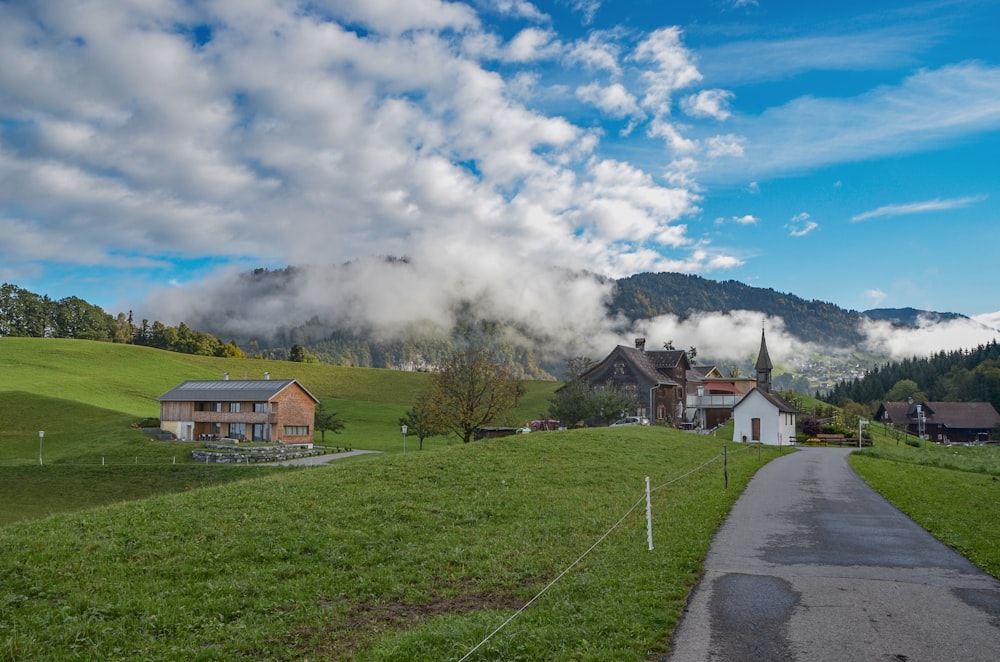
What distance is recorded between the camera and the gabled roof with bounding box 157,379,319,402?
85762 millimetres

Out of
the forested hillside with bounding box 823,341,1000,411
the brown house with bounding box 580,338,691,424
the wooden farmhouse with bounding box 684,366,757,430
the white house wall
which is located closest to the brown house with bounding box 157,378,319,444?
the brown house with bounding box 580,338,691,424

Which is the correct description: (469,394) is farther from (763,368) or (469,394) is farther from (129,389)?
(129,389)

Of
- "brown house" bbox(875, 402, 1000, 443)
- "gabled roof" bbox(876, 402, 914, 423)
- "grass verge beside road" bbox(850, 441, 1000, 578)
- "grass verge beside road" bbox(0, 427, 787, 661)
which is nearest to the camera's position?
"grass verge beside road" bbox(0, 427, 787, 661)

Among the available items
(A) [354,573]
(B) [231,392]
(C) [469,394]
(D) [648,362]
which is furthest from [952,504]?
(B) [231,392]

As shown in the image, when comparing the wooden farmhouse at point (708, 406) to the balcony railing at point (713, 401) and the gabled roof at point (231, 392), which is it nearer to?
the balcony railing at point (713, 401)

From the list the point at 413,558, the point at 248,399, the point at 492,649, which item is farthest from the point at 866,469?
the point at 248,399

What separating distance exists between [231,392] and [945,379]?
167 meters

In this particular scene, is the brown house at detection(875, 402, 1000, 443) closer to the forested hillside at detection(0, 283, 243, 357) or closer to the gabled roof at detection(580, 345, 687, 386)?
the gabled roof at detection(580, 345, 687, 386)

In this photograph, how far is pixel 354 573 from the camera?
12.6 meters

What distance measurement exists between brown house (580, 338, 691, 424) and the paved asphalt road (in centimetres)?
6304

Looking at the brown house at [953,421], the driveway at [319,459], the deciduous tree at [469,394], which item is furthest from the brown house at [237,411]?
the brown house at [953,421]

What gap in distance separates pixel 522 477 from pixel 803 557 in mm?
11386

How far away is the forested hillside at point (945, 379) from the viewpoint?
498ft

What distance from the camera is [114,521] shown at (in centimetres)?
1560
